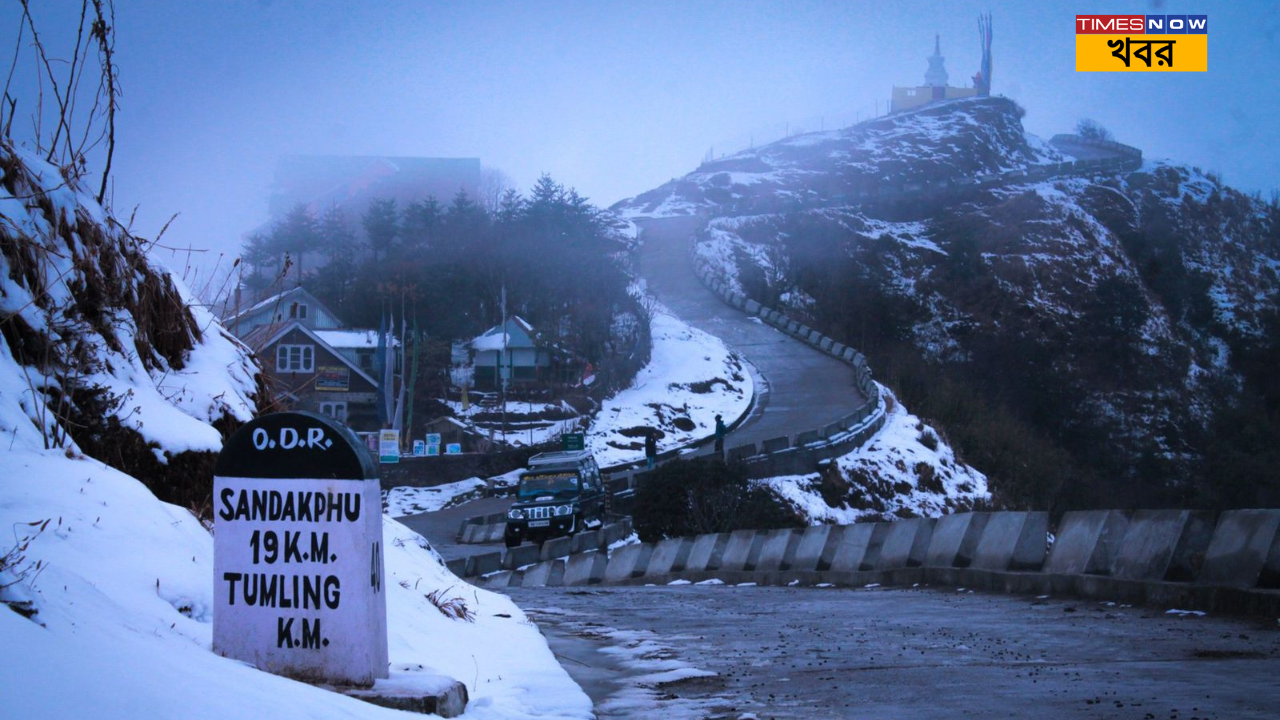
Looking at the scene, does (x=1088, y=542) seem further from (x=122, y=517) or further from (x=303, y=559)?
(x=122, y=517)

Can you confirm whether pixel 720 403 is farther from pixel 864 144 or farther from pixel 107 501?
pixel 864 144

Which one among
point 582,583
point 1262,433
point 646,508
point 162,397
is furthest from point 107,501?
point 1262,433

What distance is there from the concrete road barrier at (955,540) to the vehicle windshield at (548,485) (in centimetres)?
1757

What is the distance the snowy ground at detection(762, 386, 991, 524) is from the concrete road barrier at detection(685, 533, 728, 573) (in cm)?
1731

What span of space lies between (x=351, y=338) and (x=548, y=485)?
37193 mm

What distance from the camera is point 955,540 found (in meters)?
15.1

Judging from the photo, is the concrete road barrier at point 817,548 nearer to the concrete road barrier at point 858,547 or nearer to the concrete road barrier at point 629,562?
the concrete road barrier at point 858,547

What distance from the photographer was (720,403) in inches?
2435

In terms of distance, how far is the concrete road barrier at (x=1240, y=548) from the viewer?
967cm

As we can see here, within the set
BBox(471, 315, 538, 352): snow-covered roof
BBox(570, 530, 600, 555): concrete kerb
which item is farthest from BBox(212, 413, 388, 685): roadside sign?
BBox(471, 315, 538, 352): snow-covered roof

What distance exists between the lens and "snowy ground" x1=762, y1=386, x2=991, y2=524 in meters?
42.9

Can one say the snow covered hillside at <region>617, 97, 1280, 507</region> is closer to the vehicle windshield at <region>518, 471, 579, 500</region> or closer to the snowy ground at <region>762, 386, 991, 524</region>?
the snowy ground at <region>762, 386, 991, 524</region>

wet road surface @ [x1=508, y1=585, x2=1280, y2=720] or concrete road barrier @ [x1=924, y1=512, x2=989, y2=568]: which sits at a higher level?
wet road surface @ [x1=508, y1=585, x2=1280, y2=720]

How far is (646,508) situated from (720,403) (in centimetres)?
2876
